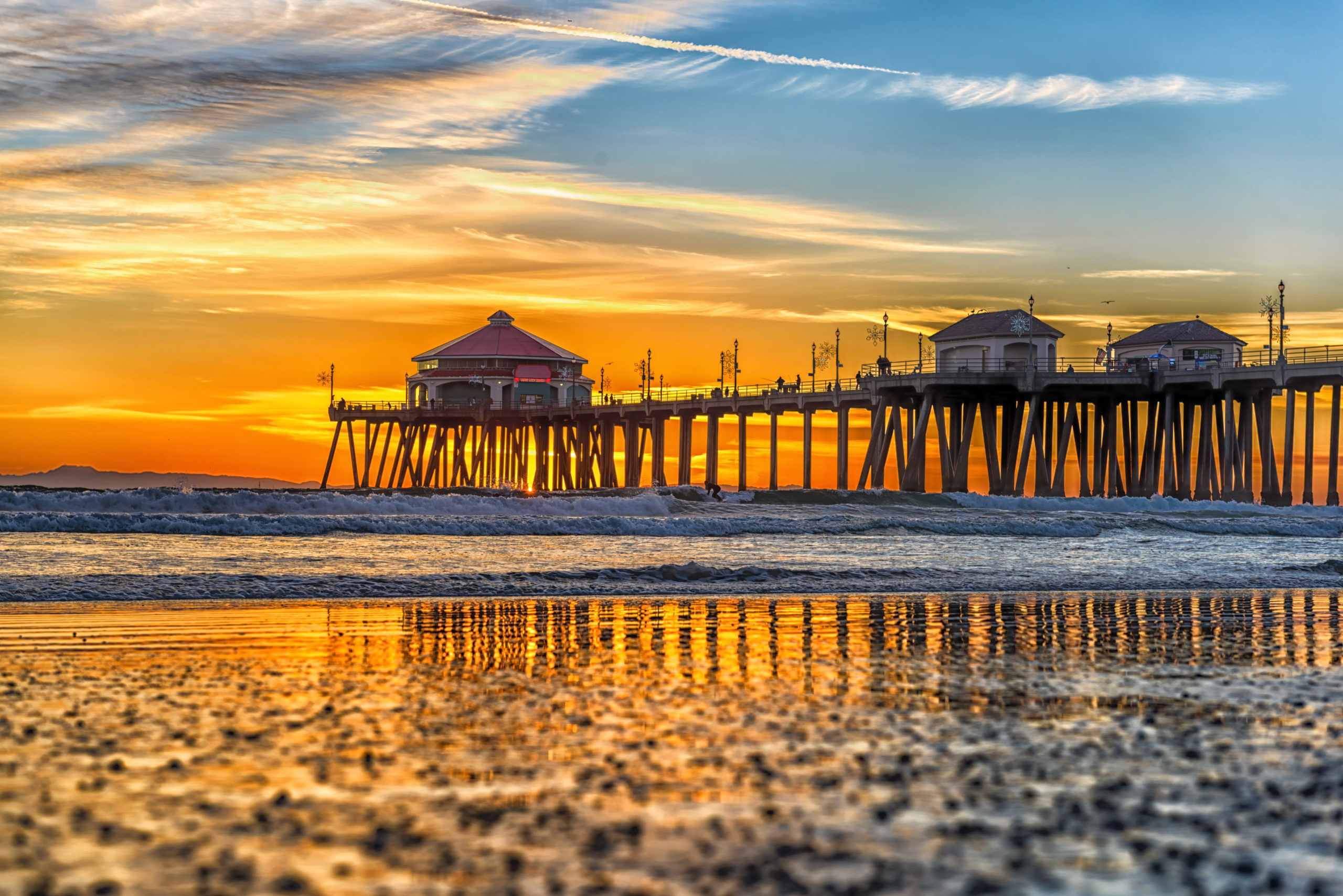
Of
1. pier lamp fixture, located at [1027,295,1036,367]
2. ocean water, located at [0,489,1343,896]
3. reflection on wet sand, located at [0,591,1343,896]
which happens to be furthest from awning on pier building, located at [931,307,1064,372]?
reflection on wet sand, located at [0,591,1343,896]

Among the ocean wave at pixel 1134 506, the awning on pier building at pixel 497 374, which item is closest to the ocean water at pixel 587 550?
the ocean wave at pixel 1134 506

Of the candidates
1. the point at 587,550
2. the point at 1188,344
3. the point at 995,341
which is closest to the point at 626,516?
the point at 587,550

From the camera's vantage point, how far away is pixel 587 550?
821 inches

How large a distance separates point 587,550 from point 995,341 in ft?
146

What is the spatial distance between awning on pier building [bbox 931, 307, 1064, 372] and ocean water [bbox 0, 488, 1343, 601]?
19567 millimetres

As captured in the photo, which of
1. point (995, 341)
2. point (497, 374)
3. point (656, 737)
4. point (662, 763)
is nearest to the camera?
point (662, 763)

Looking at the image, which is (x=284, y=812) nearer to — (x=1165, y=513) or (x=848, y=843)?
(x=848, y=843)

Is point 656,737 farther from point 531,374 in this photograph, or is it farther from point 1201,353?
point 531,374

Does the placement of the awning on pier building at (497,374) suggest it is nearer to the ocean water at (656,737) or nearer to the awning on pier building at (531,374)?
the awning on pier building at (531,374)

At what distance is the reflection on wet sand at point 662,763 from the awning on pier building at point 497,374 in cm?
7603

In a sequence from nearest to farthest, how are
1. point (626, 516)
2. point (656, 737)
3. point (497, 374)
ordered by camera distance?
point (656, 737)
point (626, 516)
point (497, 374)

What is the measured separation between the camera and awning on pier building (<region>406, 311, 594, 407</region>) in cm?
8506

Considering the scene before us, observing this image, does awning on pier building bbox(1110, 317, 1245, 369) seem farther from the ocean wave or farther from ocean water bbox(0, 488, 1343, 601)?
ocean water bbox(0, 488, 1343, 601)

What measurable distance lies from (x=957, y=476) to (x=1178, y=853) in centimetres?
5184
